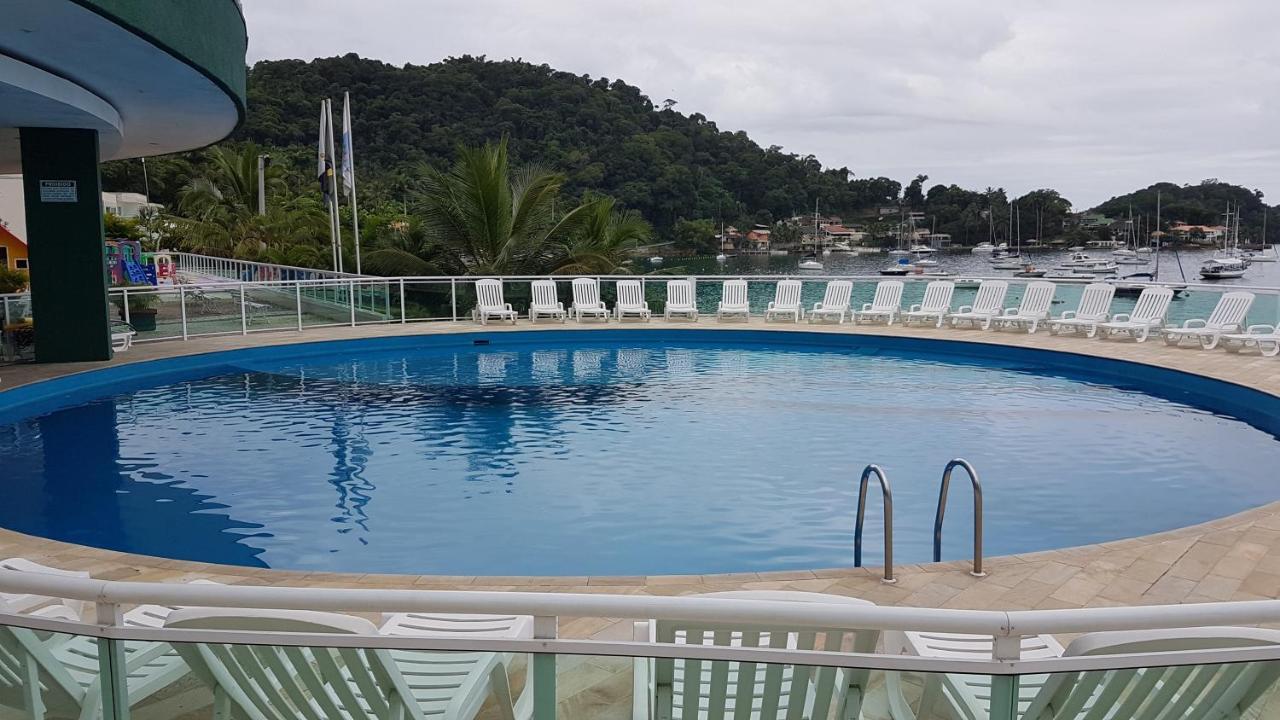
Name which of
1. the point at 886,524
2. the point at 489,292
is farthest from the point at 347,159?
the point at 886,524

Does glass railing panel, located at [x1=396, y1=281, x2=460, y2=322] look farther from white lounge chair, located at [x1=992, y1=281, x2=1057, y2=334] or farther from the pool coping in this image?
the pool coping

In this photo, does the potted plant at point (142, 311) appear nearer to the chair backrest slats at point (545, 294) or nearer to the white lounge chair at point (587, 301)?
the chair backrest slats at point (545, 294)

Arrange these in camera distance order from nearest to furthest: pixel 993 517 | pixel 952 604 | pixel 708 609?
pixel 708 609
pixel 952 604
pixel 993 517

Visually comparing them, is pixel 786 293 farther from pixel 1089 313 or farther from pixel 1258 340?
pixel 1258 340

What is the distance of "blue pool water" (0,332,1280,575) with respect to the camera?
6281 millimetres

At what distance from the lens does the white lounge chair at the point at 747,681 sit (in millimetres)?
1999

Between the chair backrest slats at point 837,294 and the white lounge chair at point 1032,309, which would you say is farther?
the chair backrest slats at point 837,294

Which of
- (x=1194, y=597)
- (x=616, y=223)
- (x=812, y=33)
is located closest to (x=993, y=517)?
(x=1194, y=597)

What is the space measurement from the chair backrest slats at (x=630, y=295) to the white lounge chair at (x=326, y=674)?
15.1m

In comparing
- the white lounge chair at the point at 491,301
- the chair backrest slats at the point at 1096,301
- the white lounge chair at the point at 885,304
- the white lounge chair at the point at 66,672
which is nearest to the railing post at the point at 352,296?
the white lounge chair at the point at 491,301

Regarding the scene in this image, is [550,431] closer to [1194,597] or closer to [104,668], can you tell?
[1194,597]

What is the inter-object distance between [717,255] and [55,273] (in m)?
33.1

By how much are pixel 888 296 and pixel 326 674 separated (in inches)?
615

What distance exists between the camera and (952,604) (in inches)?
175
